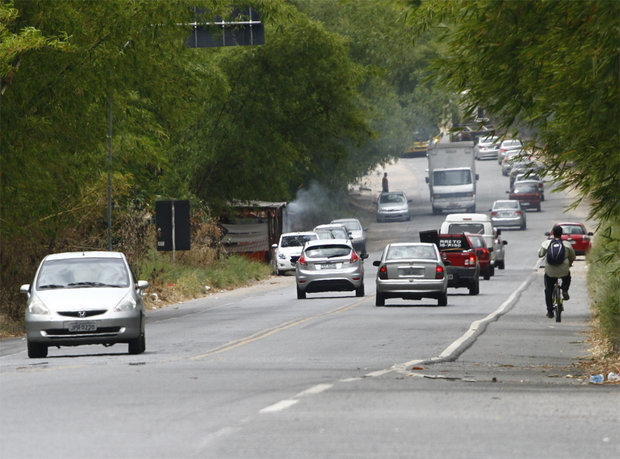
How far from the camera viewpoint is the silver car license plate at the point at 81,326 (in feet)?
64.4

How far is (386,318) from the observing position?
28234mm

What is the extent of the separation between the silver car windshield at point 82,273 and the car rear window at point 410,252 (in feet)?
43.2

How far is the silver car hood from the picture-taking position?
19.8 meters

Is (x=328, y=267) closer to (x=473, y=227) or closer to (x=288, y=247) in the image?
(x=473, y=227)

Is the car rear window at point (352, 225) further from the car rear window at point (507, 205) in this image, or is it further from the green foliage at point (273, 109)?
the green foliage at point (273, 109)

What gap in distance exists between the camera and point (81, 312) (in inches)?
778

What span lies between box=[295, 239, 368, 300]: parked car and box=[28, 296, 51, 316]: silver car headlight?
17706 millimetres

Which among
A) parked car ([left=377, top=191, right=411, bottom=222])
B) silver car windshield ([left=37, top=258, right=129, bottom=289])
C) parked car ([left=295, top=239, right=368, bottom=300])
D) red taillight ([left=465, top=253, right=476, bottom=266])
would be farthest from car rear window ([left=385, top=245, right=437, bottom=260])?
parked car ([left=377, top=191, right=411, bottom=222])

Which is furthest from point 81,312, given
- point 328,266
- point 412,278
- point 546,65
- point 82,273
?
point 328,266

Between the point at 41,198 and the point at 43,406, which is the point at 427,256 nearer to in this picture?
the point at 41,198

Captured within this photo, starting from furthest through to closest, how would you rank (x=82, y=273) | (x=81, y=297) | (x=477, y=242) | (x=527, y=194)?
(x=527, y=194) < (x=477, y=242) < (x=82, y=273) < (x=81, y=297)

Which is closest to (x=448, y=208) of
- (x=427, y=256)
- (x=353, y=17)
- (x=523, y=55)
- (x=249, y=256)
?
(x=353, y=17)

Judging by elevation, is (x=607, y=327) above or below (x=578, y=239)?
below

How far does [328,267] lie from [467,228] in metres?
14.6
